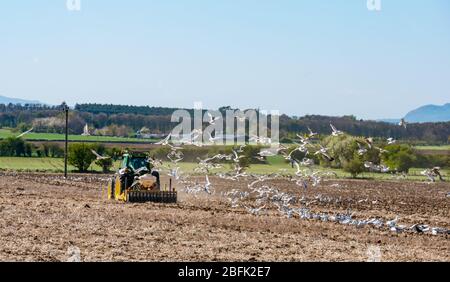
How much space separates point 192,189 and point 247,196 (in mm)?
2868

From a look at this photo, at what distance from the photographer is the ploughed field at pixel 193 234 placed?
17.4m

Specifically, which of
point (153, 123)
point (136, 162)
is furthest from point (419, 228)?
point (153, 123)

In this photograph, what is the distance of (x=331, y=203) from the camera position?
118 feet

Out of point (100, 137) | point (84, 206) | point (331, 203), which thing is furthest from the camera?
point (100, 137)

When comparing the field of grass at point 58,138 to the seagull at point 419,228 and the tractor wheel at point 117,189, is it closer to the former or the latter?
the tractor wheel at point 117,189

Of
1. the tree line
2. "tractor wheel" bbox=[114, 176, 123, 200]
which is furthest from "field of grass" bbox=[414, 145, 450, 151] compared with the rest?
"tractor wheel" bbox=[114, 176, 123, 200]

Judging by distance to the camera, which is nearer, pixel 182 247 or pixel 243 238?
pixel 182 247

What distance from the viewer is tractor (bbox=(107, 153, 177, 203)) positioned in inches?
1222

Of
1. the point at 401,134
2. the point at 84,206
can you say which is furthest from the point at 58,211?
the point at 401,134

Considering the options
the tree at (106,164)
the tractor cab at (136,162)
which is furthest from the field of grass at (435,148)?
the tractor cab at (136,162)

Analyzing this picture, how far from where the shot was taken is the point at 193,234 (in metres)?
20.8

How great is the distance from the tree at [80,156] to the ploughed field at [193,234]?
117 ft

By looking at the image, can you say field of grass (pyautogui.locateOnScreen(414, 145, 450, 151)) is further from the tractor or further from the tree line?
the tractor
